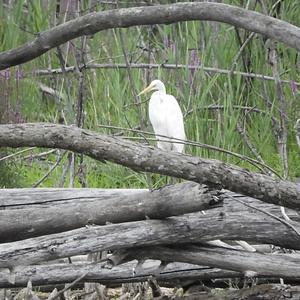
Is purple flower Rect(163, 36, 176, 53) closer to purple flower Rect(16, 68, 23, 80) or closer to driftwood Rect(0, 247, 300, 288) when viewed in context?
purple flower Rect(16, 68, 23, 80)

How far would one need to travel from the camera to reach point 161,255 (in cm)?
332

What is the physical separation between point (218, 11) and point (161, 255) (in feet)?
2.86

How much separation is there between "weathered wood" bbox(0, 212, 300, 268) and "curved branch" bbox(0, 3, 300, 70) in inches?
25.1

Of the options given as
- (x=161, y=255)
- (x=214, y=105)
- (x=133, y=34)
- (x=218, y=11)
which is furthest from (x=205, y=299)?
(x=133, y=34)

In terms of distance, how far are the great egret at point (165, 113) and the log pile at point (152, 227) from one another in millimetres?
2666

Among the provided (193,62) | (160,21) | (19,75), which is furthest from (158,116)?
(160,21)

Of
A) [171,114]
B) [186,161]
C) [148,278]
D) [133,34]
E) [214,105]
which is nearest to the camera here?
[186,161]

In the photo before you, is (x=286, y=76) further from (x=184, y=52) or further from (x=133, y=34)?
(x=133, y=34)

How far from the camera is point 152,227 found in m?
3.25

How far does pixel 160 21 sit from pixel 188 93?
325 centimetres

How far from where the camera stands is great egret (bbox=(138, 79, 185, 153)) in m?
6.45

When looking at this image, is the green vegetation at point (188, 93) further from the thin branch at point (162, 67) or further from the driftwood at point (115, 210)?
the driftwood at point (115, 210)

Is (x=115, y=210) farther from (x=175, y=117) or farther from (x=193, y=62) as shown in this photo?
(x=175, y=117)

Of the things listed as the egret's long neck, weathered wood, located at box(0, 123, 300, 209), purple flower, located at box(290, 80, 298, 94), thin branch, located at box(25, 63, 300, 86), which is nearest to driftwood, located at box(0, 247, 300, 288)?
weathered wood, located at box(0, 123, 300, 209)
